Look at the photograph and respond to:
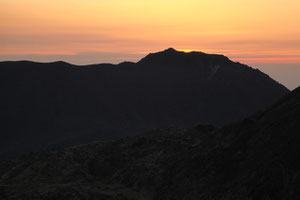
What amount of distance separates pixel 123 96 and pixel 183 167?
117648mm

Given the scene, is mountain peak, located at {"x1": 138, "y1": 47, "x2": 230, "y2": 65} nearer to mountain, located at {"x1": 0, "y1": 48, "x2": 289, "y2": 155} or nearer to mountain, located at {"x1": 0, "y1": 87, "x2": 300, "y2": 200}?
mountain, located at {"x1": 0, "y1": 48, "x2": 289, "y2": 155}

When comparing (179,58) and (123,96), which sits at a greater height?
(179,58)

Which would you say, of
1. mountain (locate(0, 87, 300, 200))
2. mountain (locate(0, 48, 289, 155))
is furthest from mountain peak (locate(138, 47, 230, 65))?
mountain (locate(0, 87, 300, 200))

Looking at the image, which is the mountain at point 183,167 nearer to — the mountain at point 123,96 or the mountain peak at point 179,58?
the mountain at point 123,96

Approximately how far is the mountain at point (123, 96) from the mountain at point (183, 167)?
2971 inches

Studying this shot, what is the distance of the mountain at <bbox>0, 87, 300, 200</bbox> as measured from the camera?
26.8 metres

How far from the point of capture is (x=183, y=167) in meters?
33.2

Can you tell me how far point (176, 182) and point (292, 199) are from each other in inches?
403

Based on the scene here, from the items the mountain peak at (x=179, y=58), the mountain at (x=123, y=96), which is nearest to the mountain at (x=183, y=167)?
the mountain at (x=123, y=96)

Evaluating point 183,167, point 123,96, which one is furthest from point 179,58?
point 183,167

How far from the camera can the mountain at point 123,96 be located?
12631 centimetres

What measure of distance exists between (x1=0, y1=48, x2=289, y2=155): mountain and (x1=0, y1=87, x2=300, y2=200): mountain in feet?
248

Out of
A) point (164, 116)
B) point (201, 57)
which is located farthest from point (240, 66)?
point (164, 116)

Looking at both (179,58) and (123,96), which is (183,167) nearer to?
(123,96)
